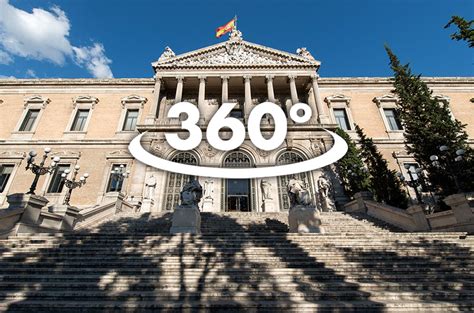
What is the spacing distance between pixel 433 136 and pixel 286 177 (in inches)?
346

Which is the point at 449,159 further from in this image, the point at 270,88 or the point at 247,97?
the point at 247,97

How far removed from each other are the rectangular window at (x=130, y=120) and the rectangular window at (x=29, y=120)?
7.48m

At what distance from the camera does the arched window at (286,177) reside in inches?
632

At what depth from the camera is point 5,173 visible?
1812cm

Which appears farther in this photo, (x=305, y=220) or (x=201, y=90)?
(x=201, y=90)

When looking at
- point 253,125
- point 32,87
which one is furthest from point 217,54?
point 32,87

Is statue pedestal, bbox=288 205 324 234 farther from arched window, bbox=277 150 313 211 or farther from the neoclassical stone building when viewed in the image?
arched window, bbox=277 150 313 211

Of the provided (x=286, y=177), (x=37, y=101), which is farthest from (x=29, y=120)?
(x=286, y=177)

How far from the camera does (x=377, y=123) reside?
20.7 metres

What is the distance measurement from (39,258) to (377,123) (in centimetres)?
2305

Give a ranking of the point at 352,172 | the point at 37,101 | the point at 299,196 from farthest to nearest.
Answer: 1. the point at 37,101
2. the point at 352,172
3. the point at 299,196

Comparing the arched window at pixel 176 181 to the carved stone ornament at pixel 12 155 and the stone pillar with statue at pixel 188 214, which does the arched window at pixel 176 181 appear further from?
the carved stone ornament at pixel 12 155

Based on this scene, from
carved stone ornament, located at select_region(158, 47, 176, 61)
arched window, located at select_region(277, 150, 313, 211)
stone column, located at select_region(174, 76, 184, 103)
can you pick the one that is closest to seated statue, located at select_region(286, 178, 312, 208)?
arched window, located at select_region(277, 150, 313, 211)

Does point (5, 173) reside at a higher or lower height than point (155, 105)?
lower
